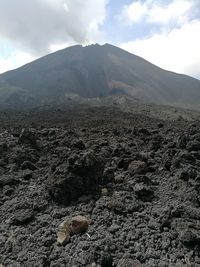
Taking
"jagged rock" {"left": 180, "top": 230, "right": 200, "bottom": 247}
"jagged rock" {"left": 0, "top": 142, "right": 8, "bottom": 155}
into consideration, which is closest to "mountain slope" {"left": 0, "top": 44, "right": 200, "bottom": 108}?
"jagged rock" {"left": 0, "top": 142, "right": 8, "bottom": 155}

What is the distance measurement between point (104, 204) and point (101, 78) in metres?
69.2

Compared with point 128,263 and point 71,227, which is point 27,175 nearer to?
point 71,227

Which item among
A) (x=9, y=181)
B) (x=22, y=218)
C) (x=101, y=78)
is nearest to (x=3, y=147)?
(x=9, y=181)

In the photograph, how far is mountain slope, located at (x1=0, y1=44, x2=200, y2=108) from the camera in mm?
65688

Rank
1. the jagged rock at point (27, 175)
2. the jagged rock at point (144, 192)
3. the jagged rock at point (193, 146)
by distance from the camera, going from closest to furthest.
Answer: the jagged rock at point (144, 192)
the jagged rock at point (27, 175)
the jagged rock at point (193, 146)

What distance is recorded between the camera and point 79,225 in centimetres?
534

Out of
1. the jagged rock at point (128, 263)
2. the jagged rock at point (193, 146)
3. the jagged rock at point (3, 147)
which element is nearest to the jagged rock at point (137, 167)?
the jagged rock at point (193, 146)

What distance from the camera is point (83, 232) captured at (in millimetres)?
5270

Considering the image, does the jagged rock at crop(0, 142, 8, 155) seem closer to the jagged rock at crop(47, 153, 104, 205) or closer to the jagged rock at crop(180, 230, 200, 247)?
the jagged rock at crop(47, 153, 104, 205)

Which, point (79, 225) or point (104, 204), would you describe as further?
point (104, 204)

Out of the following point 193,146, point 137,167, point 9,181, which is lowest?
point 9,181

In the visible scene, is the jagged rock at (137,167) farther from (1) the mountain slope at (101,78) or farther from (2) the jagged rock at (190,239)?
(1) the mountain slope at (101,78)

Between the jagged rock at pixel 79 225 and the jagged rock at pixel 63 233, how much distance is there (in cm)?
6

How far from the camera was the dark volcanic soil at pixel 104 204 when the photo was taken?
4.75 metres
